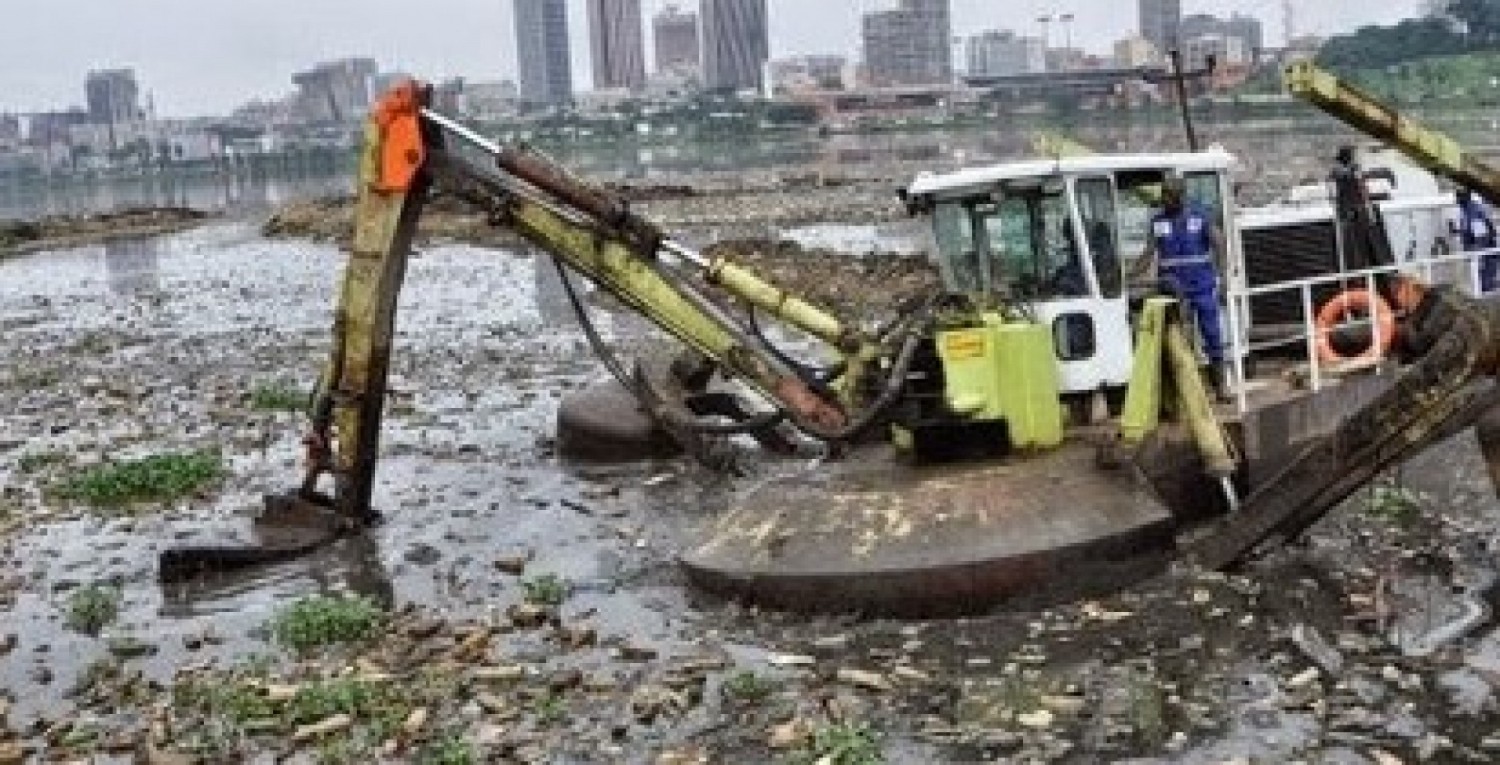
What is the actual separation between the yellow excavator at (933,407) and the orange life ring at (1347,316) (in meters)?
0.29

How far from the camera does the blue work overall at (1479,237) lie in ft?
54.1

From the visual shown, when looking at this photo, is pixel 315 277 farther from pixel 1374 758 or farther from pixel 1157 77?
pixel 1374 758

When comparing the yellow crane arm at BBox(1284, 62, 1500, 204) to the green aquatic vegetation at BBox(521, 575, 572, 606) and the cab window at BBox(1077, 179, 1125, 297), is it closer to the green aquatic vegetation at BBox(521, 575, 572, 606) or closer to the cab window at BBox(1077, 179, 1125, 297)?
the cab window at BBox(1077, 179, 1125, 297)

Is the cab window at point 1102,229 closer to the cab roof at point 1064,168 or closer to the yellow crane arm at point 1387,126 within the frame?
the cab roof at point 1064,168

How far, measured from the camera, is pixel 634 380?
16.2 meters

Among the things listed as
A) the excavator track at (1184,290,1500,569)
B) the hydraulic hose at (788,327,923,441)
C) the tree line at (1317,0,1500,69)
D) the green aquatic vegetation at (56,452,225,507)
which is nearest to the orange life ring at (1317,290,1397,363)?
the excavator track at (1184,290,1500,569)

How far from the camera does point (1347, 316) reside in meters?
15.0

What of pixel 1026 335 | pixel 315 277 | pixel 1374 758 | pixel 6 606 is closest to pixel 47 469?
pixel 6 606

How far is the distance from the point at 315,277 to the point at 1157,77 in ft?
119

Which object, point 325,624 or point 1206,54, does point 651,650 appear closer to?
point 325,624

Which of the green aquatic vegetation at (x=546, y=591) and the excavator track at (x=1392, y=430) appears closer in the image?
the excavator track at (x=1392, y=430)

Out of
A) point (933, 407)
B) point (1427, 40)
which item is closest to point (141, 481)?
point (933, 407)

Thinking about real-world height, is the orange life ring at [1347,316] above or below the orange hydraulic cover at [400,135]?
below

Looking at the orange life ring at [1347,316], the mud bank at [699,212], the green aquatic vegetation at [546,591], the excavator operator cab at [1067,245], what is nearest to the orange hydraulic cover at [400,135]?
the green aquatic vegetation at [546,591]
